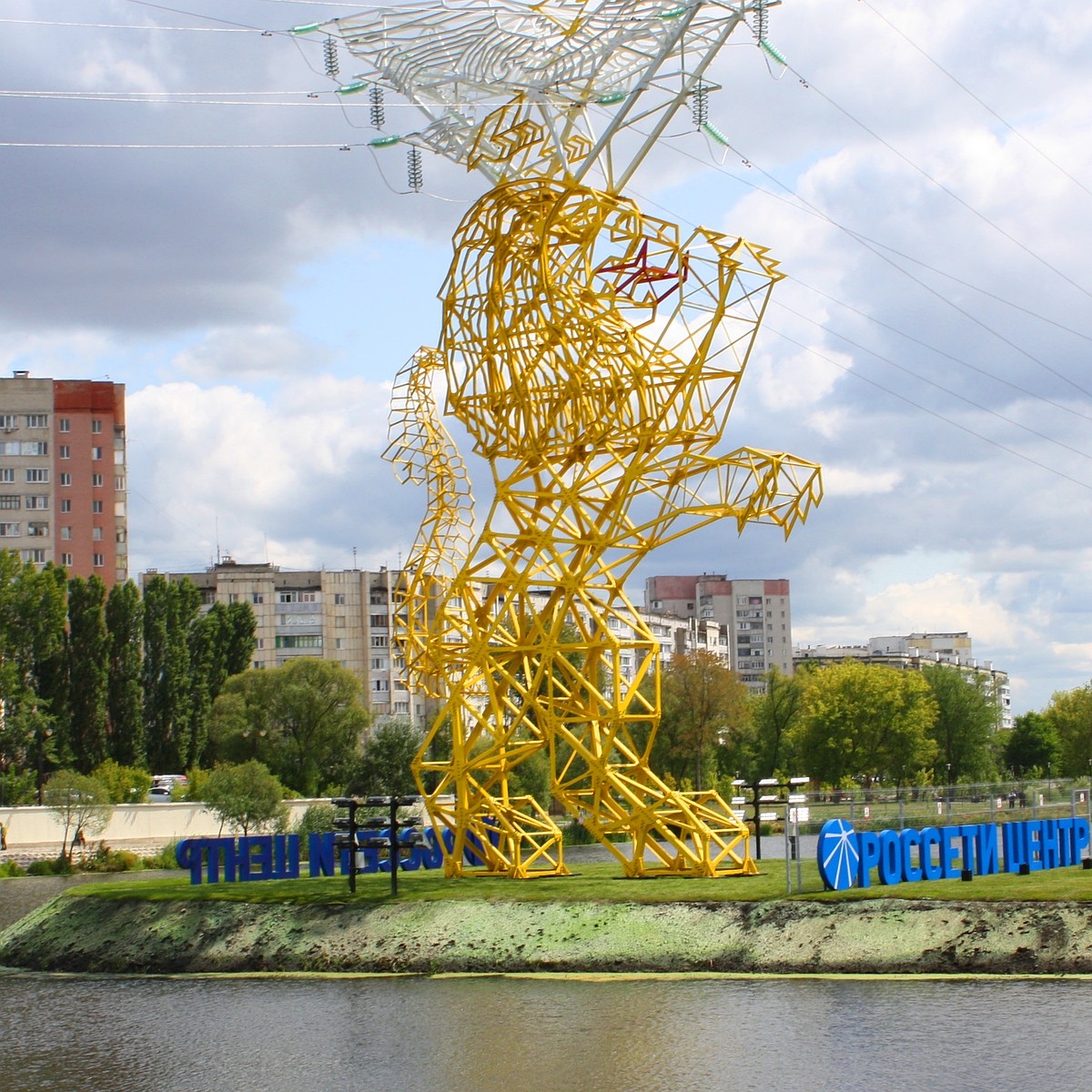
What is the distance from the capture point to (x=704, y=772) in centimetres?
8512

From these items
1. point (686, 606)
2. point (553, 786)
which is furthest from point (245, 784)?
point (686, 606)

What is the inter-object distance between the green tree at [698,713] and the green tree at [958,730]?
63.1ft

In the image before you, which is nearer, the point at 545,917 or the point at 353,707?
the point at 545,917

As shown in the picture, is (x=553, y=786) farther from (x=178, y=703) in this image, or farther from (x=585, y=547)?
(x=178, y=703)

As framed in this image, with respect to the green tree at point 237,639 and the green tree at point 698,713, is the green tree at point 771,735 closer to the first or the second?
the green tree at point 698,713

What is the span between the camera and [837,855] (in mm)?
24859

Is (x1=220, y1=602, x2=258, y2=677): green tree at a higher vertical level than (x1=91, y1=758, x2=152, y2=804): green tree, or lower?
higher

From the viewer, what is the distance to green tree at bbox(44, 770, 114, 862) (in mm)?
56844

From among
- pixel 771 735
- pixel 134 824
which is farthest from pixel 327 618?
pixel 134 824

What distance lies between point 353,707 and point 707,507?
55.0 meters

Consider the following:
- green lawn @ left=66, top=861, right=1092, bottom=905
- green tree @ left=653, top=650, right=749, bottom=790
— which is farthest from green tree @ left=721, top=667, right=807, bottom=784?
green lawn @ left=66, top=861, right=1092, bottom=905

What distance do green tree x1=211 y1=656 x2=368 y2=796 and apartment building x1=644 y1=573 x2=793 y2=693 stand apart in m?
116

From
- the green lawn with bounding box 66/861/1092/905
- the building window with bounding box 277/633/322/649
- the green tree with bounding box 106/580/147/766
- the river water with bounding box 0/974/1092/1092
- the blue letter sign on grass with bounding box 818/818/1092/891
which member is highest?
the building window with bounding box 277/633/322/649

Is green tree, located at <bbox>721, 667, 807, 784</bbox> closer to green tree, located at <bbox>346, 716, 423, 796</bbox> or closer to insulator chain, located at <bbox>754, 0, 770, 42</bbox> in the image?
green tree, located at <bbox>346, 716, 423, 796</bbox>
